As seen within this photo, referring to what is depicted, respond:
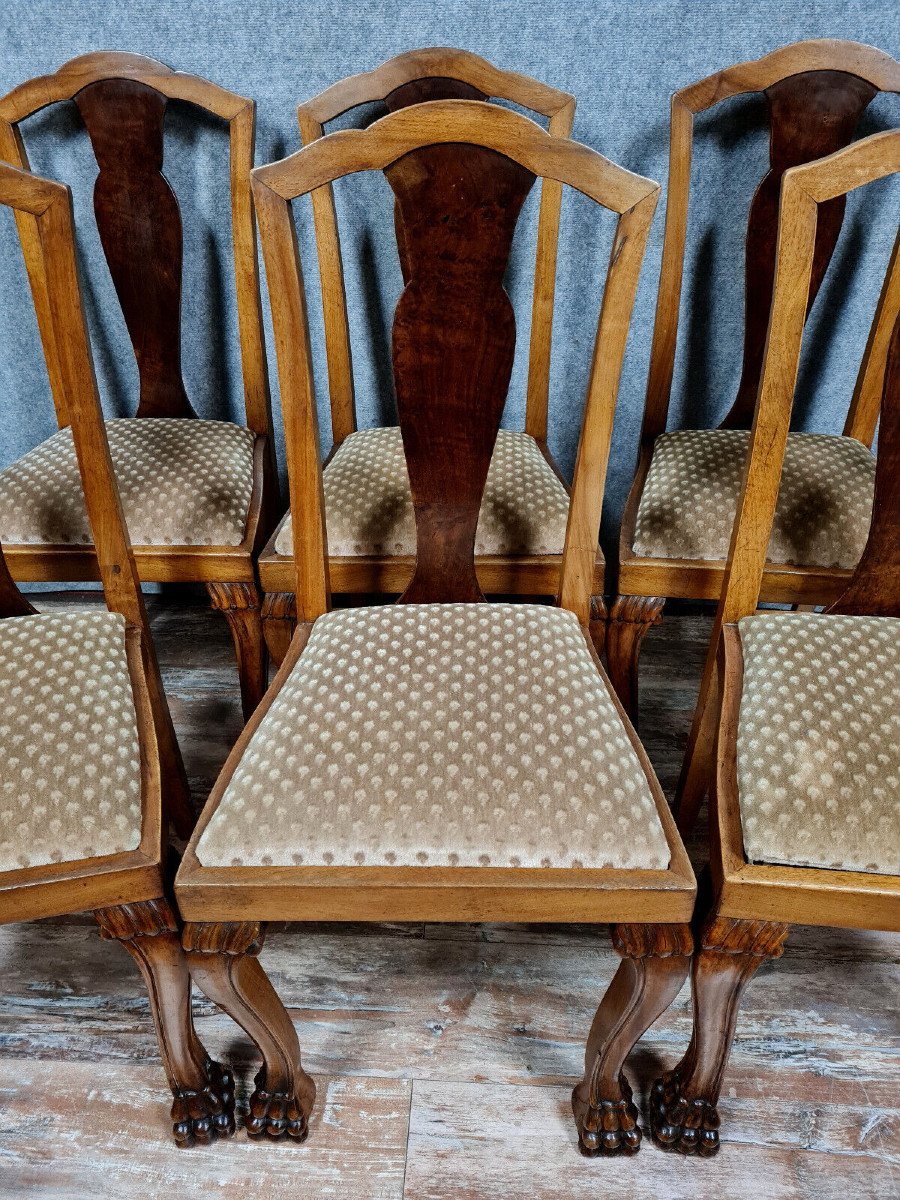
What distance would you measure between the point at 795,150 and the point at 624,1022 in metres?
1.13

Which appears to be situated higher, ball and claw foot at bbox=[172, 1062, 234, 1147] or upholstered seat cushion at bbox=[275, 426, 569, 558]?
upholstered seat cushion at bbox=[275, 426, 569, 558]

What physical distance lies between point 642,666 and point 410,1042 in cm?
84

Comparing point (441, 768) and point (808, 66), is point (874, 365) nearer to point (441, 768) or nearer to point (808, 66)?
point (808, 66)

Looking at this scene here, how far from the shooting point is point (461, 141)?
74 centimetres

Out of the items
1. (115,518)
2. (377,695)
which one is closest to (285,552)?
(115,518)

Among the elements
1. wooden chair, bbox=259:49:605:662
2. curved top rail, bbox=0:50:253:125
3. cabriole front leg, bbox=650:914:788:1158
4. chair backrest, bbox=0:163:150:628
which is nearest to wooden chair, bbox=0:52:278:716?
curved top rail, bbox=0:50:253:125

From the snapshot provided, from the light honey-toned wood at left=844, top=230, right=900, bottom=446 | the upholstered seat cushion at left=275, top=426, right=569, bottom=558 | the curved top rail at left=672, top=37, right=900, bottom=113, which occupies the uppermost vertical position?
the curved top rail at left=672, top=37, right=900, bottom=113

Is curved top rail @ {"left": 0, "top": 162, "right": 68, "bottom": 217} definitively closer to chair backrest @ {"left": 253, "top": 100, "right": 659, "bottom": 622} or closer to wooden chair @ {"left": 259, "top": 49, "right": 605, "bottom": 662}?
chair backrest @ {"left": 253, "top": 100, "right": 659, "bottom": 622}

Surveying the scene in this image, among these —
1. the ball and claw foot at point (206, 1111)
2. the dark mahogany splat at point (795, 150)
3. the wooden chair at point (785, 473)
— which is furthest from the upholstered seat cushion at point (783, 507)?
the ball and claw foot at point (206, 1111)

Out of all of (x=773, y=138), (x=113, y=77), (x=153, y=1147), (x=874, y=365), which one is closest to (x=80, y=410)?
(x=113, y=77)

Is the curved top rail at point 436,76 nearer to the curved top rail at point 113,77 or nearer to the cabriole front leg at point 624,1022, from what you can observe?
the curved top rail at point 113,77

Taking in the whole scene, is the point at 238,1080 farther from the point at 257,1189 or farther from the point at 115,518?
the point at 115,518

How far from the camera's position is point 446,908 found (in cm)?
69

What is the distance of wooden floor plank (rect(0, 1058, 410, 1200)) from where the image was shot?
816 millimetres
